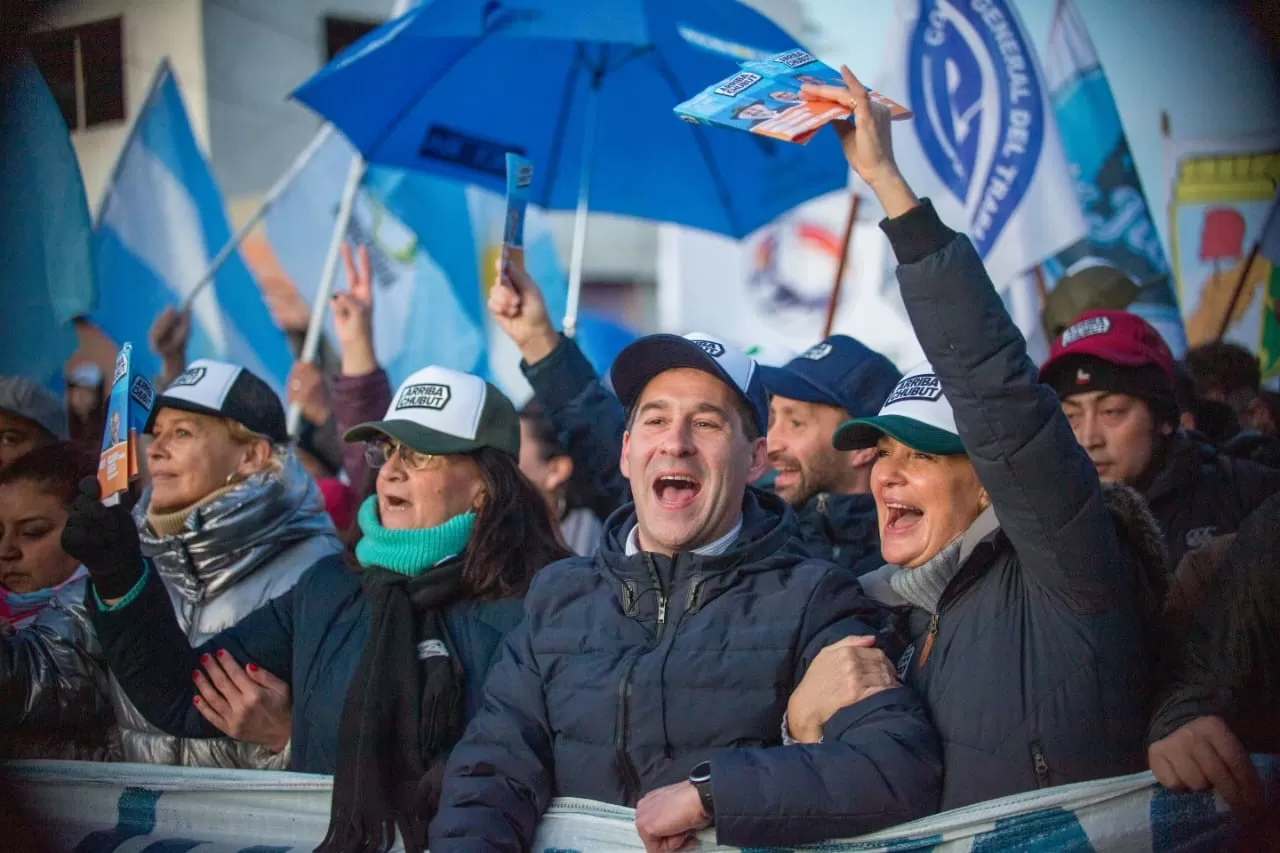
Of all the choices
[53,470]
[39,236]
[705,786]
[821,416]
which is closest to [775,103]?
[705,786]

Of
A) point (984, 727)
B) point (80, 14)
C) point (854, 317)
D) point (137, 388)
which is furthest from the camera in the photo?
point (854, 317)

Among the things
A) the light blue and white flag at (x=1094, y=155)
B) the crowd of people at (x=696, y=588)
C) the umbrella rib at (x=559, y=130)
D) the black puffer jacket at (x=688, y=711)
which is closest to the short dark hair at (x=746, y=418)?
the crowd of people at (x=696, y=588)

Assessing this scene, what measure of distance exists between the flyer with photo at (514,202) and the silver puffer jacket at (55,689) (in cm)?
149

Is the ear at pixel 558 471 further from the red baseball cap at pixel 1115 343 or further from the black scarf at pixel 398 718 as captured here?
the red baseball cap at pixel 1115 343

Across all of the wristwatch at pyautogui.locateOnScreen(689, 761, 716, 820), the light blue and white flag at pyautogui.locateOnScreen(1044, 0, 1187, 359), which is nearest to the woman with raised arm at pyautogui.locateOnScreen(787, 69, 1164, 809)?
the wristwatch at pyautogui.locateOnScreen(689, 761, 716, 820)

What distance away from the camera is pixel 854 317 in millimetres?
13492

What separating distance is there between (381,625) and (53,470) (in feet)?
4.38

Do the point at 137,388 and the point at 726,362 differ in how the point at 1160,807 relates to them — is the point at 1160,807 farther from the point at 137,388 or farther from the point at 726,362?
the point at 137,388

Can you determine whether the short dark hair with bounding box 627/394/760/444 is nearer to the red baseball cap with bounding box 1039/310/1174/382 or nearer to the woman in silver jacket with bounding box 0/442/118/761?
the red baseball cap with bounding box 1039/310/1174/382

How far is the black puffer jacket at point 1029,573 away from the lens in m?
2.20

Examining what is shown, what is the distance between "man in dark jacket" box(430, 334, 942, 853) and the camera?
2328mm

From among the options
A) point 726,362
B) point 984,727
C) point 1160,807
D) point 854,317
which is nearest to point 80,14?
point 726,362

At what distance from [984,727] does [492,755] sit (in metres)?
0.95

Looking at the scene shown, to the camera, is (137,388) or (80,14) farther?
(80,14)
